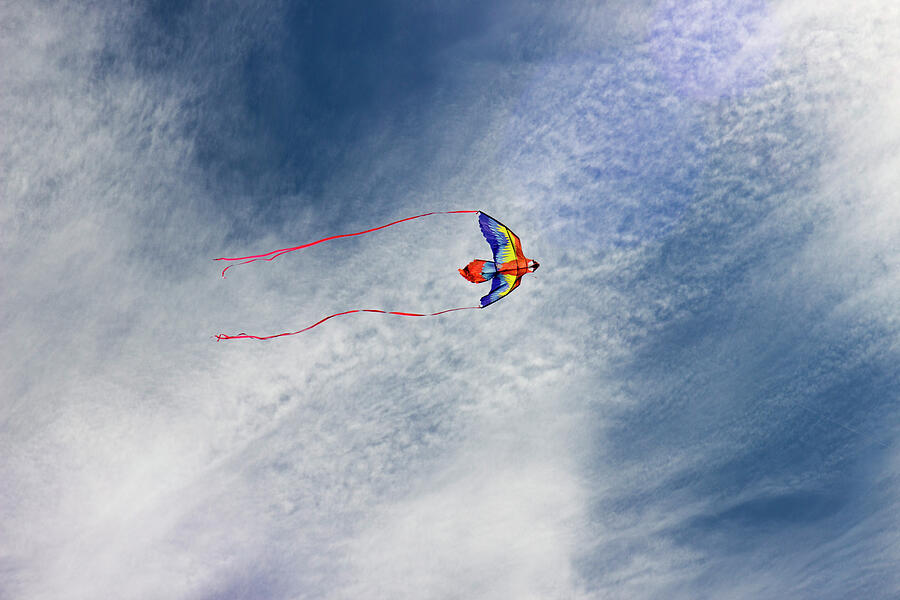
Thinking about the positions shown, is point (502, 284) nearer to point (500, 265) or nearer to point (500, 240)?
point (500, 265)

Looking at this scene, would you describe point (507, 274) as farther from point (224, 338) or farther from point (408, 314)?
point (224, 338)

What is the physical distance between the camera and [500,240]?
3098cm

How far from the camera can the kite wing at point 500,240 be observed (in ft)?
100.0

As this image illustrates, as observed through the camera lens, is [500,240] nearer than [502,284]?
Yes

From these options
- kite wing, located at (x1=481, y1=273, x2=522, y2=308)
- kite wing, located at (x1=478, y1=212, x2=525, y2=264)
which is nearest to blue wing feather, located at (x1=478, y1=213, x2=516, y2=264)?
kite wing, located at (x1=478, y1=212, x2=525, y2=264)

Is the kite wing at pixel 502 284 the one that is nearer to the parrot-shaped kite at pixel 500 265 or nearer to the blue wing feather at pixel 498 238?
the parrot-shaped kite at pixel 500 265

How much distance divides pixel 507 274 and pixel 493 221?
3683 mm

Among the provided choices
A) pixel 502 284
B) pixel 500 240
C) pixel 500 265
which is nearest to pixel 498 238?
pixel 500 240

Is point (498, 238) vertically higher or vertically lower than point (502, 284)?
higher

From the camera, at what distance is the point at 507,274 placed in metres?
31.8

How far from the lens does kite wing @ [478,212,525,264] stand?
30.5 m

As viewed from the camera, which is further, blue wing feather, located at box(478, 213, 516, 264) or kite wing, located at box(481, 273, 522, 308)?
kite wing, located at box(481, 273, 522, 308)

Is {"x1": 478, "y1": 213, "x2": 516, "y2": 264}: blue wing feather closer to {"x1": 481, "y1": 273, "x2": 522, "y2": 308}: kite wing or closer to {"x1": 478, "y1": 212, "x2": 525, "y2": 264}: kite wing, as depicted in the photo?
{"x1": 478, "y1": 212, "x2": 525, "y2": 264}: kite wing

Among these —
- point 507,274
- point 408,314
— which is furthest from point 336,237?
point 507,274
